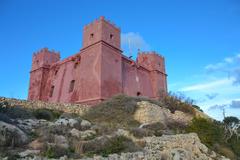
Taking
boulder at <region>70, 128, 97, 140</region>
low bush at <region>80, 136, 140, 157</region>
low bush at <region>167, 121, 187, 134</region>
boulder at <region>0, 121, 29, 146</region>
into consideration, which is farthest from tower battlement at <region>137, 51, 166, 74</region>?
boulder at <region>0, 121, 29, 146</region>

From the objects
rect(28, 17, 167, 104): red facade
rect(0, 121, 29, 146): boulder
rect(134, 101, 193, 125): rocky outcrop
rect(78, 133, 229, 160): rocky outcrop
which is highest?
rect(28, 17, 167, 104): red facade

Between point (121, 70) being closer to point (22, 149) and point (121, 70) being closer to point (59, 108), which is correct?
point (59, 108)

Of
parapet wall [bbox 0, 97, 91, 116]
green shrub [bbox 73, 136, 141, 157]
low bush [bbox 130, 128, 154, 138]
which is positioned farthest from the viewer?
parapet wall [bbox 0, 97, 91, 116]

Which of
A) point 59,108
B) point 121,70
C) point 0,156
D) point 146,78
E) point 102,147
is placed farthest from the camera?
point 146,78

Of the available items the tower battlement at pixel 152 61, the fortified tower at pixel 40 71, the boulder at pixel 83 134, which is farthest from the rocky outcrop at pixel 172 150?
the fortified tower at pixel 40 71

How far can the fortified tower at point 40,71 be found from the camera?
1315 inches

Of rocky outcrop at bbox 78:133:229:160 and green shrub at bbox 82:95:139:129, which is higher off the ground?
green shrub at bbox 82:95:139:129

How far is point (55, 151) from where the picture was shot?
371 inches

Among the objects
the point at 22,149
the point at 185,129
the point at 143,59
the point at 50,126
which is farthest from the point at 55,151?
the point at 143,59

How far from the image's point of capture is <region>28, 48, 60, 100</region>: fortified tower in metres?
33.4

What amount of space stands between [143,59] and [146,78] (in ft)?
12.6

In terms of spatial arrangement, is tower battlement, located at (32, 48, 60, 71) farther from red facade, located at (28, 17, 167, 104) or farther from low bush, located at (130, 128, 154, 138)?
low bush, located at (130, 128, 154, 138)

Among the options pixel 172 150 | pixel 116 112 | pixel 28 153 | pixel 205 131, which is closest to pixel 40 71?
pixel 116 112

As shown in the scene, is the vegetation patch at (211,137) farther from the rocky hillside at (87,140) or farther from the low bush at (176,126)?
the rocky hillside at (87,140)
